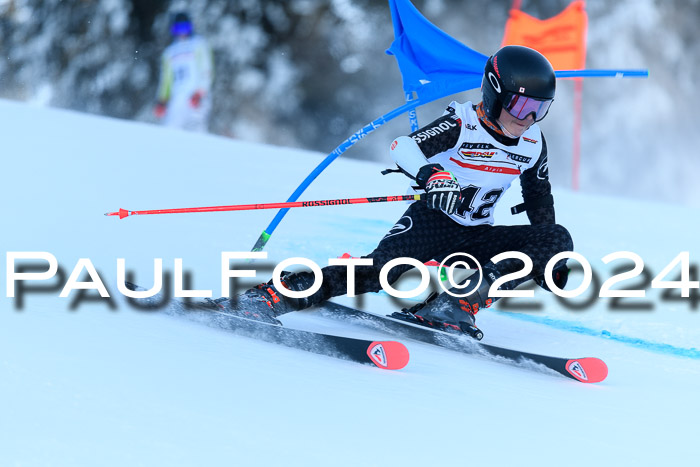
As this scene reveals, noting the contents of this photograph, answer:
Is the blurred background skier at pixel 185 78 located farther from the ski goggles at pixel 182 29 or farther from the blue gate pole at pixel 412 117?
the blue gate pole at pixel 412 117

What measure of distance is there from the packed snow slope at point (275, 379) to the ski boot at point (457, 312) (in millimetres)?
151

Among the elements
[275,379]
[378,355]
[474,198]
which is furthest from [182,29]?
[275,379]

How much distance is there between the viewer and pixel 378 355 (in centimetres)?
247

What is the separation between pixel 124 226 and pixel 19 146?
1.78 m

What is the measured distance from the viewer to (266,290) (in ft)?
9.45

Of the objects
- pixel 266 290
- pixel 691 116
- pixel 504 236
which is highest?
pixel 691 116

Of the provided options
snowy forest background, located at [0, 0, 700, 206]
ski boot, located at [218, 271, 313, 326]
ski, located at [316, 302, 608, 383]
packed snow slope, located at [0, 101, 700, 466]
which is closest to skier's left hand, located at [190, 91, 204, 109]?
snowy forest background, located at [0, 0, 700, 206]

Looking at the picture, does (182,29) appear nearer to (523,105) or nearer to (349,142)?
(349,142)

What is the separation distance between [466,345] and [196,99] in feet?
26.7

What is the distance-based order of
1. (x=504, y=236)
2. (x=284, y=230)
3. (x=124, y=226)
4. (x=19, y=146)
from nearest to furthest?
(x=504, y=236), (x=124, y=226), (x=284, y=230), (x=19, y=146)

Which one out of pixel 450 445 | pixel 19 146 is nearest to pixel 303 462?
pixel 450 445

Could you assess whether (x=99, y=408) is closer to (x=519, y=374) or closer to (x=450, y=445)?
(x=450, y=445)

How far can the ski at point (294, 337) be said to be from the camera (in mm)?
2469

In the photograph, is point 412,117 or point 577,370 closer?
point 577,370
